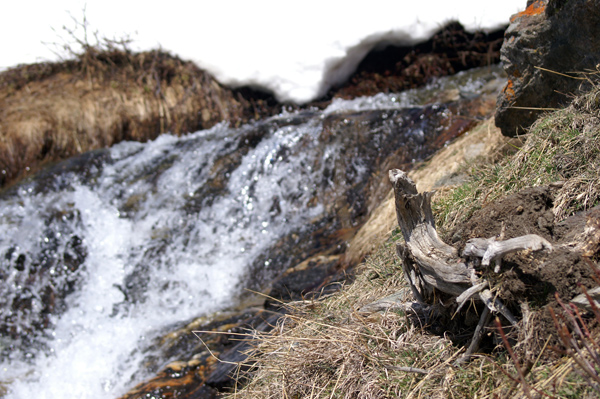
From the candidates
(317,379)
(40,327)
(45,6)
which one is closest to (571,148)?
(317,379)

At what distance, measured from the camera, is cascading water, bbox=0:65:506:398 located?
575 centimetres

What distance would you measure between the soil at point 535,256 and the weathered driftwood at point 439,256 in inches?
2.7

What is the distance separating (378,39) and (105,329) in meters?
7.02

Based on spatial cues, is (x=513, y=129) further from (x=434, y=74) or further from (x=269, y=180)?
(x=434, y=74)

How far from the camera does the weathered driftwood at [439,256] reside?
1.97 meters

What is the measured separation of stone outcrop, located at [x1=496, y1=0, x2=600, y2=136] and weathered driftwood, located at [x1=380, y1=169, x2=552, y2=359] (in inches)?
61.2

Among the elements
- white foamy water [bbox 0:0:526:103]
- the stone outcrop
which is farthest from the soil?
white foamy water [bbox 0:0:526:103]

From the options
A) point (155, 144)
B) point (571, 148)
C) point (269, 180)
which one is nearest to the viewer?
point (571, 148)

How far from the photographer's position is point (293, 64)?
30.9 feet

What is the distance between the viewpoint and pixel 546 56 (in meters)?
3.45

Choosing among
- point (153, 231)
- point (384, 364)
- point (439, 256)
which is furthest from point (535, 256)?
point (153, 231)

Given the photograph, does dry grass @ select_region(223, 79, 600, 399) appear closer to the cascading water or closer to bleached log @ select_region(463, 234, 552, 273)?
bleached log @ select_region(463, 234, 552, 273)

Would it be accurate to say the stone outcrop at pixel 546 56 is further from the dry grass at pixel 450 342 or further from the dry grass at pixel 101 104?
the dry grass at pixel 101 104

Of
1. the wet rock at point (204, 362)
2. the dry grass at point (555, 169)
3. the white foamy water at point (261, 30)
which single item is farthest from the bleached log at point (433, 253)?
the white foamy water at point (261, 30)
